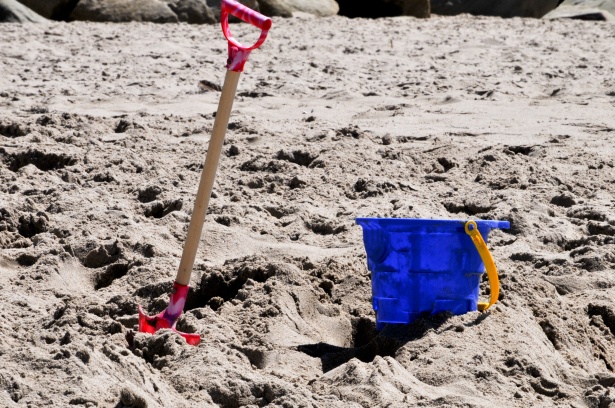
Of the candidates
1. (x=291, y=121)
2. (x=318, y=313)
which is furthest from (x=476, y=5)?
(x=318, y=313)

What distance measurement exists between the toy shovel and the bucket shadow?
0.39 m

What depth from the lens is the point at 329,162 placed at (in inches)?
196

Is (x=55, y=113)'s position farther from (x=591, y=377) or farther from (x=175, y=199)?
(x=591, y=377)

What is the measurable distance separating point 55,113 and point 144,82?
1.04m

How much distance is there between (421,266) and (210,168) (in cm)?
72

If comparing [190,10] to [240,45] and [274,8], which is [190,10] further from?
[240,45]

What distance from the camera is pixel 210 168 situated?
2965mm

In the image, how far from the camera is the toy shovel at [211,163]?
9.57 ft

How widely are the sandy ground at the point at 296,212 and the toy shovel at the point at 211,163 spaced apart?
0.25 ft

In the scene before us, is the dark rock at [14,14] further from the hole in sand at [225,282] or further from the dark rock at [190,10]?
the hole in sand at [225,282]

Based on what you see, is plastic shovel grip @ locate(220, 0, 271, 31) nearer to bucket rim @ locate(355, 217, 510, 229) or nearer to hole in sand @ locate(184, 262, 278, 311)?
bucket rim @ locate(355, 217, 510, 229)

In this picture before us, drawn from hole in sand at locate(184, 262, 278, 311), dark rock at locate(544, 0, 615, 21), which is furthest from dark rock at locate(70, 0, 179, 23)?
hole in sand at locate(184, 262, 278, 311)

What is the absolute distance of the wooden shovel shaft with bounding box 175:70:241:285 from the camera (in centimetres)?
291

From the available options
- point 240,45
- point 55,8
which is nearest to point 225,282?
point 240,45
